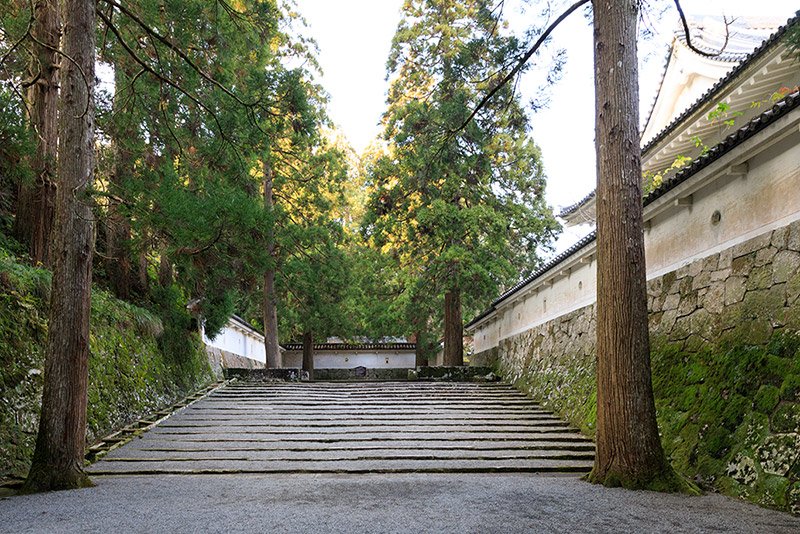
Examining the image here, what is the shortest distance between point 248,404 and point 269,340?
20.7 ft

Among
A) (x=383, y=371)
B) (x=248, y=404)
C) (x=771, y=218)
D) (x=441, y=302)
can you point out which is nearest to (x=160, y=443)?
(x=248, y=404)

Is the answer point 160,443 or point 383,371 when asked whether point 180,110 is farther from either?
point 383,371

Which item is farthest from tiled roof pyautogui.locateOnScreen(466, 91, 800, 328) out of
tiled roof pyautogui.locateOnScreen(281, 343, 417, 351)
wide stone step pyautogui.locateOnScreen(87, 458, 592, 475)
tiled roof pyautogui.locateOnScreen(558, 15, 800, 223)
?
tiled roof pyautogui.locateOnScreen(281, 343, 417, 351)

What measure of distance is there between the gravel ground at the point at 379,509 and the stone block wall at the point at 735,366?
0.38 m

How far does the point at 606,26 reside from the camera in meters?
A: 6.19

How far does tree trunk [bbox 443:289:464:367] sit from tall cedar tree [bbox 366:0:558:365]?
0.03m

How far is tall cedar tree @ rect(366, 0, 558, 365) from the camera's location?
1433 centimetres

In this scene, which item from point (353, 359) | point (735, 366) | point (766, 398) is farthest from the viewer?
point (353, 359)

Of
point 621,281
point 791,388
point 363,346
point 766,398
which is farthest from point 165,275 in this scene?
point 363,346

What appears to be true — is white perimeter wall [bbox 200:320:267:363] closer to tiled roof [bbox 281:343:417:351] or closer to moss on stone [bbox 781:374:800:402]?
tiled roof [bbox 281:343:417:351]

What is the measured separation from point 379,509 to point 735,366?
368 cm

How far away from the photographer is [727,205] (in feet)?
Result: 21.0

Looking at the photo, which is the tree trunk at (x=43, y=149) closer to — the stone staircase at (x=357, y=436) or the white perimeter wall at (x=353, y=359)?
the stone staircase at (x=357, y=436)

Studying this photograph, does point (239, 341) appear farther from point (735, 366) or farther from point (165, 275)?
point (735, 366)
